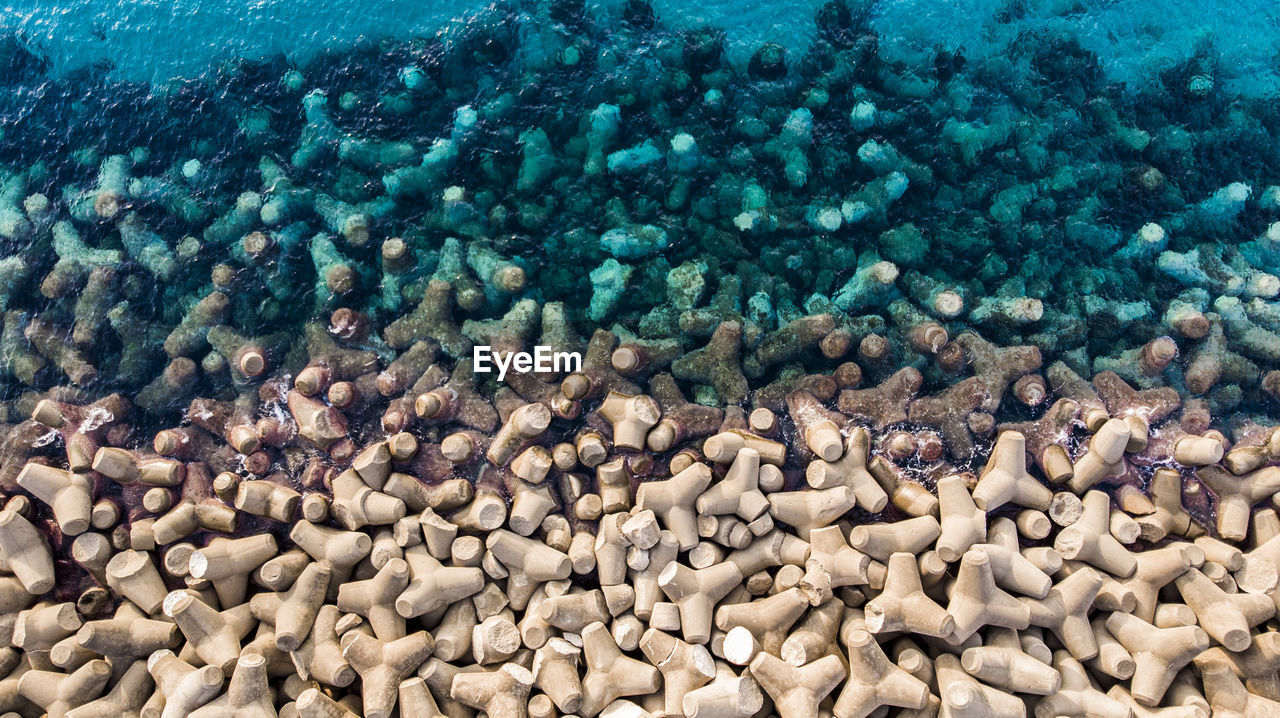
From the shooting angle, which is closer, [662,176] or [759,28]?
[662,176]

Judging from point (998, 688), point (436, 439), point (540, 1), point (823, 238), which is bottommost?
point (998, 688)

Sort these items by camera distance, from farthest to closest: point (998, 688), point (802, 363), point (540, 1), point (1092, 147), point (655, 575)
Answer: point (540, 1), point (1092, 147), point (802, 363), point (655, 575), point (998, 688)

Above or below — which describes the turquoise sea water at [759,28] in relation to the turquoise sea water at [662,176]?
above

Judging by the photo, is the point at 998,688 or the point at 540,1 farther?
the point at 540,1

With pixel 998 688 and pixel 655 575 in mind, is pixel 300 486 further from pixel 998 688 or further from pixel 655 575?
pixel 998 688

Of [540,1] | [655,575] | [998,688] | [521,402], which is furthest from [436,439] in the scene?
[540,1]

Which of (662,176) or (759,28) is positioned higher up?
(759,28)

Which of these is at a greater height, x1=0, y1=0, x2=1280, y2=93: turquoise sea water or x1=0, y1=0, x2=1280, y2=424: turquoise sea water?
x1=0, y1=0, x2=1280, y2=93: turquoise sea water

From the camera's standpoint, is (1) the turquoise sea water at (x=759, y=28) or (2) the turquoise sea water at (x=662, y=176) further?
(1) the turquoise sea water at (x=759, y=28)

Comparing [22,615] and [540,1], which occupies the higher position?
[540,1]

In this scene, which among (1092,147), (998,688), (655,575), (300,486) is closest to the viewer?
(998,688)

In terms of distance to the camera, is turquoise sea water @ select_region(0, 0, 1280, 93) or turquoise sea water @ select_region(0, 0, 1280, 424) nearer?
turquoise sea water @ select_region(0, 0, 1280, 424)
